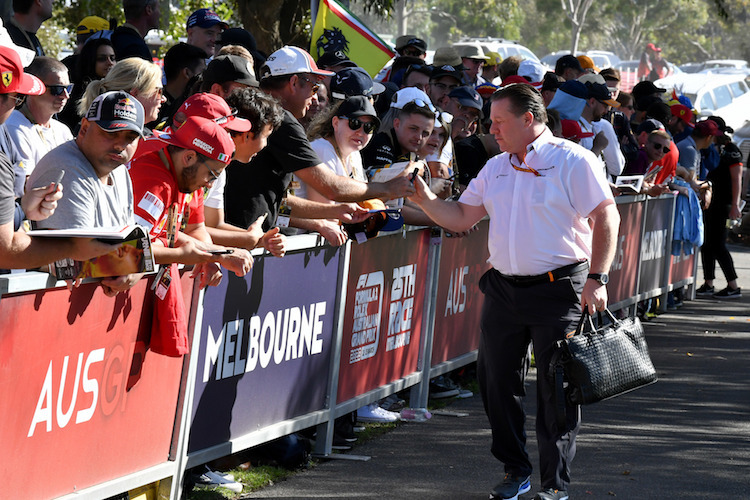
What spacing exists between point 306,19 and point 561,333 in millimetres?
10655

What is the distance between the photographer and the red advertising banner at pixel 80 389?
14.1 feet

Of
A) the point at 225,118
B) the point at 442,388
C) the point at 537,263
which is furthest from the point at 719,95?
the point at 225,118

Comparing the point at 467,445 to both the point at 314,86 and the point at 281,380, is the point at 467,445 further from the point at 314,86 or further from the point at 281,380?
the point at 314,86

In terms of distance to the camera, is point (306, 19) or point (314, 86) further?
point (306, 19)

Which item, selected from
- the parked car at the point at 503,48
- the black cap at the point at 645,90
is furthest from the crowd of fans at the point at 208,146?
the parked car at the point at 503,48

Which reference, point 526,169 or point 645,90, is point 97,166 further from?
point 645,90

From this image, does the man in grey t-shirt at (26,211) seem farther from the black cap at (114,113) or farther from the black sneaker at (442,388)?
the black sneaker at (442,388)

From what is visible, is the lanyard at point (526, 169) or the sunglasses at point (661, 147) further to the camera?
the sunglasses at point (661, 147)

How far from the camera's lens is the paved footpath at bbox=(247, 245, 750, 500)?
634 centimetres

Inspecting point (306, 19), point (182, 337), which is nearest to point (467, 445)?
point (182, 337)

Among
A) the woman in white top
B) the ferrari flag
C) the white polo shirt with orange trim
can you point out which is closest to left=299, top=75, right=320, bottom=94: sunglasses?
the woman in white top

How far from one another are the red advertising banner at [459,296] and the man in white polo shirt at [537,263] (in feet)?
6.94

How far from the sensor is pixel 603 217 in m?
5.89

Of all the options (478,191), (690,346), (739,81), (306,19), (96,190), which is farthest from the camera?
(739,81)
